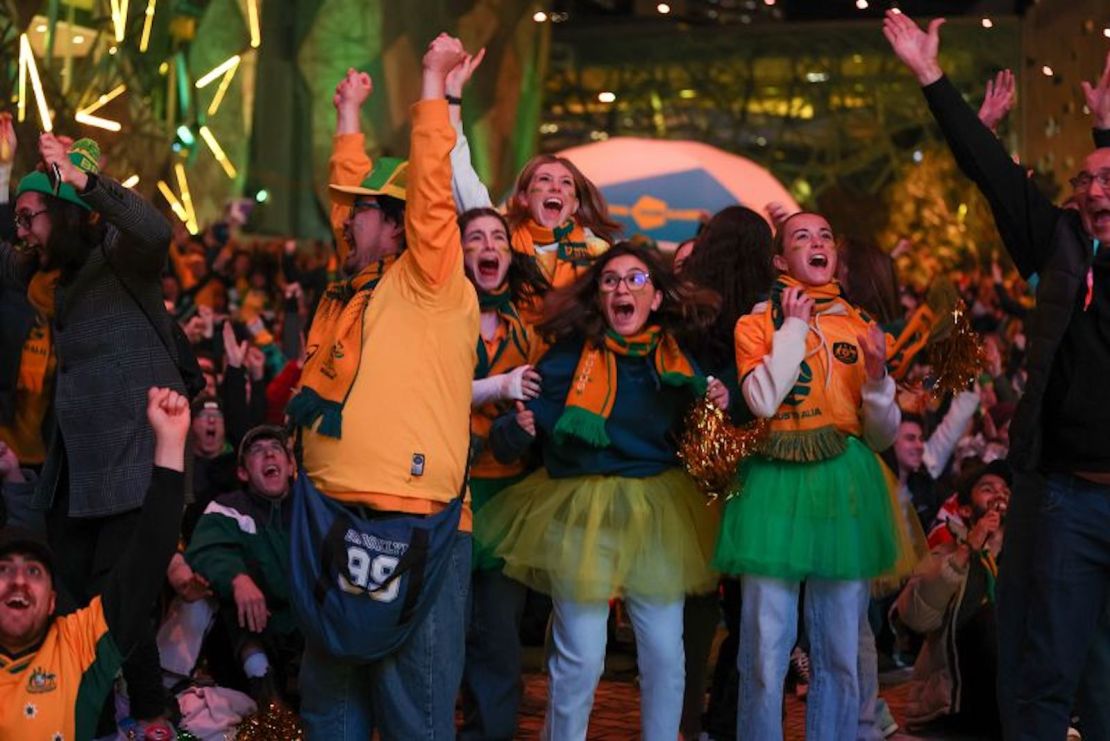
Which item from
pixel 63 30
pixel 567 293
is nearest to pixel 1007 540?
pixel 567 293

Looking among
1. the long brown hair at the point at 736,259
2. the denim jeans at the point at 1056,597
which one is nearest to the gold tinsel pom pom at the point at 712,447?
the long brown hair at the point at 736,259

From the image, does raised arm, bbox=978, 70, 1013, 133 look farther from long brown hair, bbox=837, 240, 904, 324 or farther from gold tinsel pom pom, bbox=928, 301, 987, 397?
long brown hair, bbox=837, 240, 904, 324

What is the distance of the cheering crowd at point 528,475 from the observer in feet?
16.3

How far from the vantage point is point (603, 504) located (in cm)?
616

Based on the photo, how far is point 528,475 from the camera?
259 inches

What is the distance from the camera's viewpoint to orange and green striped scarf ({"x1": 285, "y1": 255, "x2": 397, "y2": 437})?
196 inches

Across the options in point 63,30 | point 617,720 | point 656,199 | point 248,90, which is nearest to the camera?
point 617,720

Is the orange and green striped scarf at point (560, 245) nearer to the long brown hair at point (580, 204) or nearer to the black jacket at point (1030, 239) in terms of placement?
the long brown hair at point (580, 204)

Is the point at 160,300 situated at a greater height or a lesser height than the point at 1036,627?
greater

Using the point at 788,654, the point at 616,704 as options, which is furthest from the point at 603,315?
the point at 616,704

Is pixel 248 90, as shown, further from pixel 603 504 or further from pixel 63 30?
pixel 603 504

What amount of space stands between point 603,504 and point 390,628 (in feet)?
4.76

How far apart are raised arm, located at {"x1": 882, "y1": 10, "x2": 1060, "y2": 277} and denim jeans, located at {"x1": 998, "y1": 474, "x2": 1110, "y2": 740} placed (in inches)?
25.5

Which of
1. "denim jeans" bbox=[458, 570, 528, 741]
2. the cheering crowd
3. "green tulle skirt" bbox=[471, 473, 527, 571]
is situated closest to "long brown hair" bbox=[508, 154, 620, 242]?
the cheering crowd
